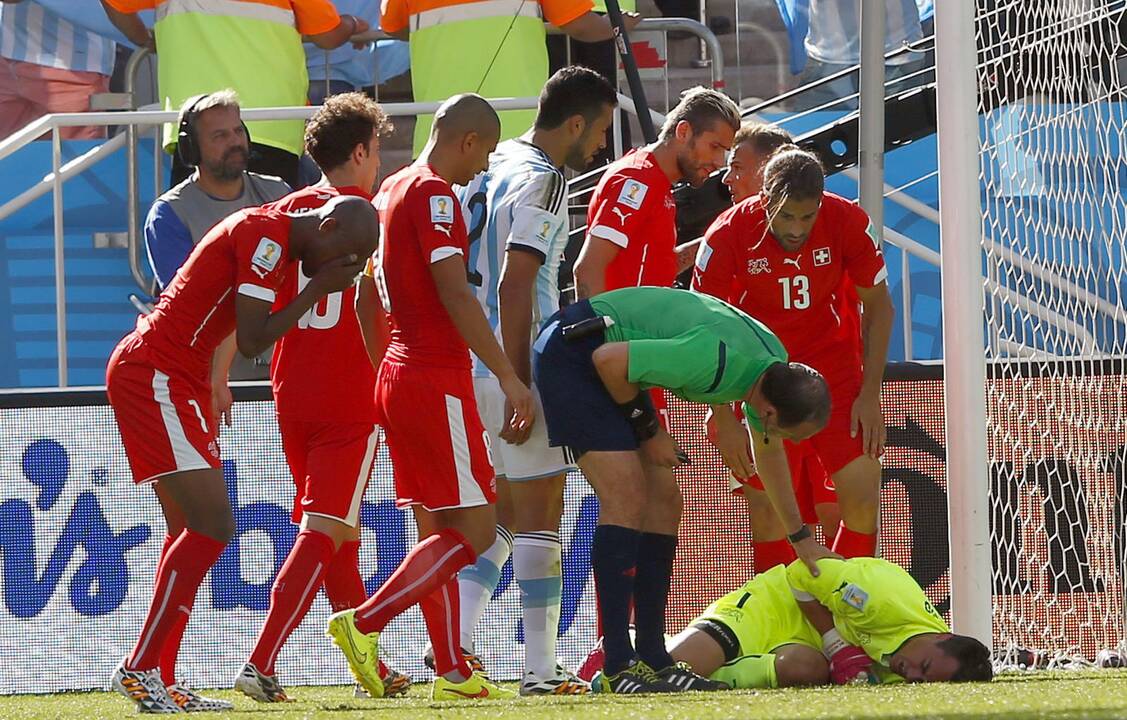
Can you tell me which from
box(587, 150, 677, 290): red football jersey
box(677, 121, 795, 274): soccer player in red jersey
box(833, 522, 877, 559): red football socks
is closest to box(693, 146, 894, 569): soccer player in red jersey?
box(833, 522, 877, 559): red football socks

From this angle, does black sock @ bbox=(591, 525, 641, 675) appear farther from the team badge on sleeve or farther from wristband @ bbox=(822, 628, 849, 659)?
the team badge on sleeve

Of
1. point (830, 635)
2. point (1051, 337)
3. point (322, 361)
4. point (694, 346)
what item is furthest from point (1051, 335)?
point (322, 361)

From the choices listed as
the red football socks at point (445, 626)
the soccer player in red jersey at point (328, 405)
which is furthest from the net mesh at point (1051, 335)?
the soccer player in red jersey at point (328, 405)

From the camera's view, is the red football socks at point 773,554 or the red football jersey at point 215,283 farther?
the red football socks at point 773,554

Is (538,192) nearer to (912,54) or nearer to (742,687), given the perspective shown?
(742,687)

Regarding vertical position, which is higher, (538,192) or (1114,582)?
(538,192)

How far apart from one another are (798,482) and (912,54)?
3.26m

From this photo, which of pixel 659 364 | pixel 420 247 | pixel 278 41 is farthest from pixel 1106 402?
pixel 278 41

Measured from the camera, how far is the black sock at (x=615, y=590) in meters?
5.08

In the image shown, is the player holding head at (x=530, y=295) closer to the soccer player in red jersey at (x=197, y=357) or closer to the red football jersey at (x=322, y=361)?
the red football jersey at (x=322, y=361)

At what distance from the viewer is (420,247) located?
522 cm

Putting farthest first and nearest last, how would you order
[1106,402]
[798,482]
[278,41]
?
[278,41], [1106,402], [798,482]

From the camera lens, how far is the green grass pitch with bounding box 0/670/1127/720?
12.9ft

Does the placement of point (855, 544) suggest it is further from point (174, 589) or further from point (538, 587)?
point (174, 589)
